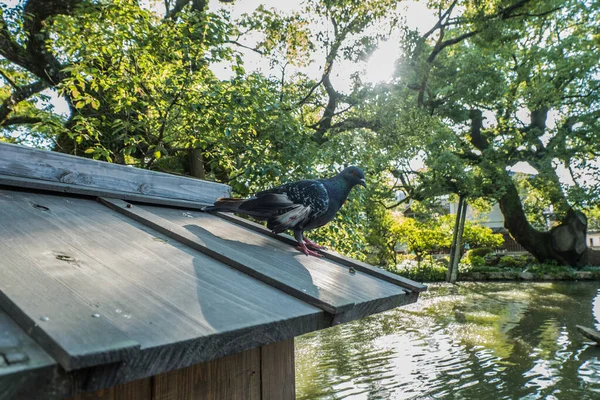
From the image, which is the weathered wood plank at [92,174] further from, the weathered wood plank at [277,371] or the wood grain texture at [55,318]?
the weathered wood plank at [277,371]

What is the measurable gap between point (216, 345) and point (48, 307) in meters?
0.34

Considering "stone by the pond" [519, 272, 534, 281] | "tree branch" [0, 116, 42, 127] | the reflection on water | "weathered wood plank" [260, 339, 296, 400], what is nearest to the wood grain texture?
"weathered wood plank" [260, 339, 296, 400]

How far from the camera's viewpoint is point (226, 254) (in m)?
1.63

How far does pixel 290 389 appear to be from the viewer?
183 cm

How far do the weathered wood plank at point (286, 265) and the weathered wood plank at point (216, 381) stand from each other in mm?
363

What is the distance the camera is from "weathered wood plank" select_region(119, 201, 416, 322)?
4.75 feet

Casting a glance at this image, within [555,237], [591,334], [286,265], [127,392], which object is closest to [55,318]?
[127,392]

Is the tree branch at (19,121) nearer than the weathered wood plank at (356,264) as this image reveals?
No

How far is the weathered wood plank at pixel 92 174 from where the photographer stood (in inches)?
71.2

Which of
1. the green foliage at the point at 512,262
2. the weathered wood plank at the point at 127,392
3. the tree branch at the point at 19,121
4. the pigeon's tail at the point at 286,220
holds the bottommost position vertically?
the green foliage at the point at 512,262

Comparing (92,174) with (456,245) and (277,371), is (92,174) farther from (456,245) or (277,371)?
(456,245)

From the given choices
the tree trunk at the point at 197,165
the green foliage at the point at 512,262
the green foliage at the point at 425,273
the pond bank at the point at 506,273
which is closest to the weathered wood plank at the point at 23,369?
the tree trunk at the point at 197,165

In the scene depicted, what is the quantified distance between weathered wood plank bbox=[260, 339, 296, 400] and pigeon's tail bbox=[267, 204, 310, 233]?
767mm

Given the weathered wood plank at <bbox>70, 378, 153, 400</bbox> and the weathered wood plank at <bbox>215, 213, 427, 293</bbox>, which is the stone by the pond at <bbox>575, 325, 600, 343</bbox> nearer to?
the weathered wood plank at <bbox>215, 213, 427, 293</bbox>
